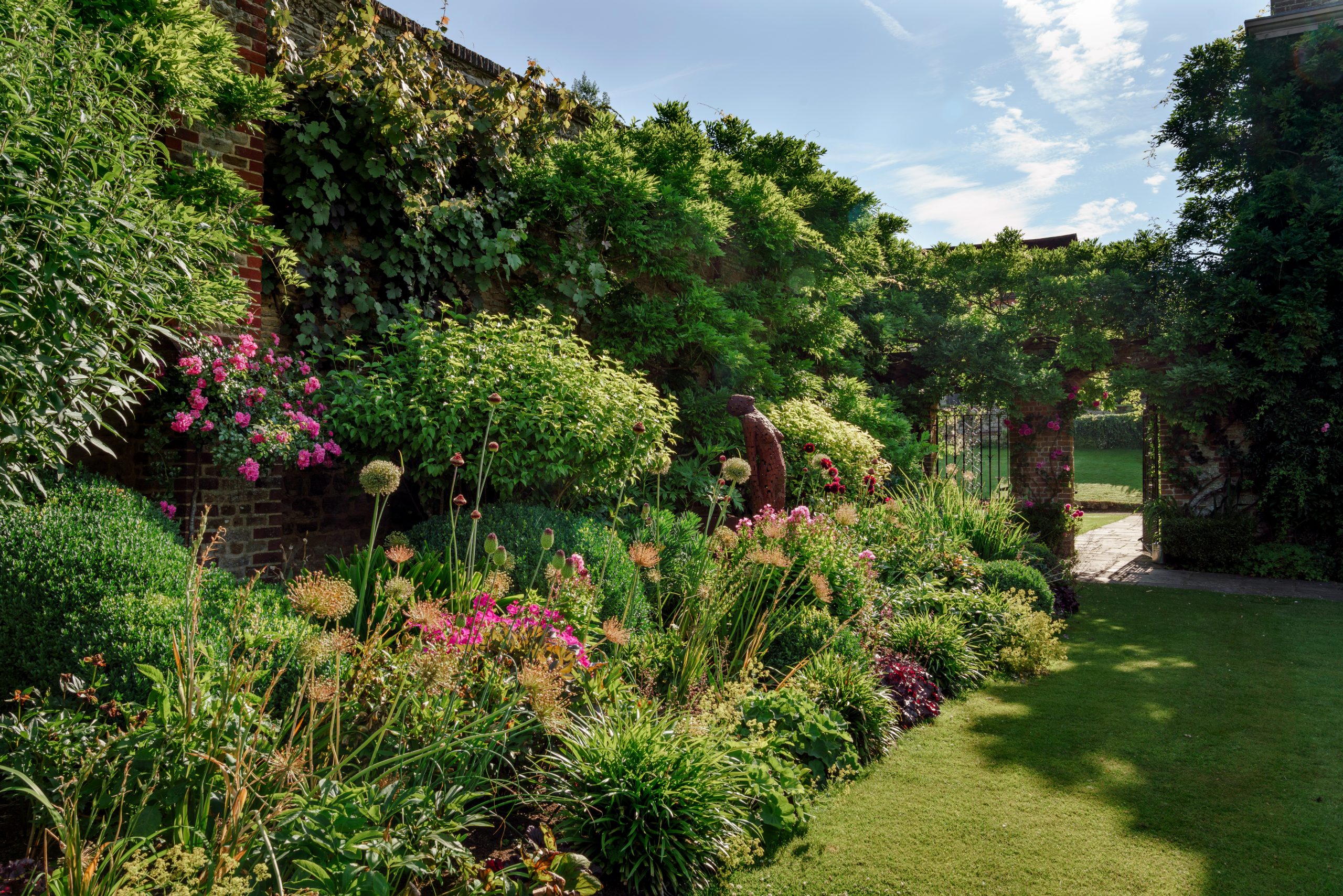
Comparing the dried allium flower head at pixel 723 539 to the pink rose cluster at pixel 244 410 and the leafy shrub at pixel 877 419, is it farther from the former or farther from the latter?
the leafy shrub at pixel 877 419

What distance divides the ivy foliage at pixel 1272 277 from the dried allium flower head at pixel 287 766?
1126 cm

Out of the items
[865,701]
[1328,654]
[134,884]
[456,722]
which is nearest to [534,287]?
[865,701]

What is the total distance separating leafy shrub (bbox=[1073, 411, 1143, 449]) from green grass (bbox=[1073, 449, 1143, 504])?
0.20m

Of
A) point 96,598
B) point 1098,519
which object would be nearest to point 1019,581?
point 96,598

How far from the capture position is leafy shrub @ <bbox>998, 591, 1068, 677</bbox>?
17.8 feet

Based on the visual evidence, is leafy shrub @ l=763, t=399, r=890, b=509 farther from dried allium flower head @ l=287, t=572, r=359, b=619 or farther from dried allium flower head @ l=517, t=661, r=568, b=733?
dried allium flower head @ l=287, t=572, r=359, b=619

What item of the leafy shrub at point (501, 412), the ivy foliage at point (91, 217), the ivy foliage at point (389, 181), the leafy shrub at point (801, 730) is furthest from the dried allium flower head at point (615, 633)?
the ivy foliage at point (389, 181)

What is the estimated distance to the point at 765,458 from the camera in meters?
6.45

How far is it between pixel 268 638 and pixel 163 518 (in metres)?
1.43

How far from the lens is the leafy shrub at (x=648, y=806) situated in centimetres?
252

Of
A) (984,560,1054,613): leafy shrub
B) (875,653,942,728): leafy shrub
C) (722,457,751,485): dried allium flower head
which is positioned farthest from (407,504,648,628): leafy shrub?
(984,560,1054,613): leafy shrub

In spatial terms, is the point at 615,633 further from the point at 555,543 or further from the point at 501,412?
the point at 501,412

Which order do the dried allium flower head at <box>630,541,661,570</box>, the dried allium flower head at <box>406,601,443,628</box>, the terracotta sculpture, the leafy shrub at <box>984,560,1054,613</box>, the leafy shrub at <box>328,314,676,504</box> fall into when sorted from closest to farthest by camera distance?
the dried allium flower head at <box>406,601,443,628</box> < the dried allium flower head at <box>630,541,661,570</box> < the leafy shrub at <box>328,314,676,504</box> < the terracotta sculpture < the leafy shrub at <box>984,560,1054,613</box>

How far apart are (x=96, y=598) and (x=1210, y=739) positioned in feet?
17.3
